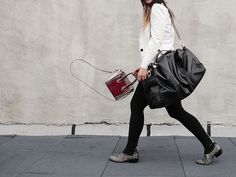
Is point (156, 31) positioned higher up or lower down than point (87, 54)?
higher up

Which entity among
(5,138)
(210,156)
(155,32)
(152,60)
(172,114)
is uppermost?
(155,32)

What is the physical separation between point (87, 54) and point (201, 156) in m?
2.30

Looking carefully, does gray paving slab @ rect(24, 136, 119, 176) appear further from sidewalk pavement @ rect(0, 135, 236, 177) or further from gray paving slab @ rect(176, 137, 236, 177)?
gray paving slab @ rect(176, 137, 236, 177)

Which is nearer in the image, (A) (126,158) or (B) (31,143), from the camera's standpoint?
(A) (126,158)

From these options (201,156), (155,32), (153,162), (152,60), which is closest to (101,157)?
(153,162)

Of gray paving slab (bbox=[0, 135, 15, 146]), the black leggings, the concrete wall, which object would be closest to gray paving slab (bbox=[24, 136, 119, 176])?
the black leggings

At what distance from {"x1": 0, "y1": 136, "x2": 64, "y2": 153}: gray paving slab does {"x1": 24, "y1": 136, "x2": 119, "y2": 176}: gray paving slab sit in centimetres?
14

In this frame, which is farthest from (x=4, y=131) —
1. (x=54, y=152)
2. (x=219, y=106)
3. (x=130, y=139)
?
(x=219, y=106)

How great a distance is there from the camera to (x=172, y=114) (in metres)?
5.05

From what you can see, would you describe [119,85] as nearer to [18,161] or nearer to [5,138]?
[18,161]

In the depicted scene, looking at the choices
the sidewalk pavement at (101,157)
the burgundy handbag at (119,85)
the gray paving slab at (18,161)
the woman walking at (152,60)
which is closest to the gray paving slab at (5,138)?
the sidewalk pavement at (101,157)

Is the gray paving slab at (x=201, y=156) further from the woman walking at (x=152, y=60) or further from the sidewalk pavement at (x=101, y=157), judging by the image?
the woman walking at (x=152, y=60)

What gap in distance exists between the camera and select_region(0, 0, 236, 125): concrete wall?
21.3ft

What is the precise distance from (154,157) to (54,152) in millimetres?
1219
